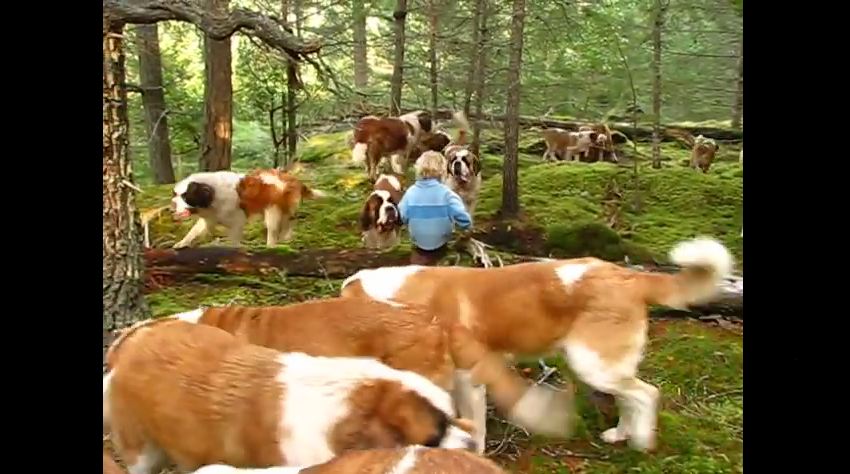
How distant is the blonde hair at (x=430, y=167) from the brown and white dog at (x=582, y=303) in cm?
78

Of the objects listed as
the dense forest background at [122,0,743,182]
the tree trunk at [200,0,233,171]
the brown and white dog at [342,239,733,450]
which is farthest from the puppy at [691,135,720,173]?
the tree trunk at [200,0,233,171]

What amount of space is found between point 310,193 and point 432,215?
1031 millimetres

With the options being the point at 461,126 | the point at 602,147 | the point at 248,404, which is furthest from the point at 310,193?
the point at 248,404

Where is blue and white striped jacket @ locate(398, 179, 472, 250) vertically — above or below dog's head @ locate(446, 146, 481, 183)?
below

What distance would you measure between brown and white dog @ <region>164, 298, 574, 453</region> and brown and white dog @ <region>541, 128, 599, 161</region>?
1394 mm

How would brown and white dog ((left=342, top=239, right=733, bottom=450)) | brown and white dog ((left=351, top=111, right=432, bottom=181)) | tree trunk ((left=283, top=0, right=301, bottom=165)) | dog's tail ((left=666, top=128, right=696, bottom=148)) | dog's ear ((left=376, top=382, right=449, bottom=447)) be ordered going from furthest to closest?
brown and white dog ((left=351, top=111, right=432, bottom=181)) → dog's tail ((left=666, top=128, right=696, bottom=148)) → tree trunk ((left=283, top=0, right=301, bottom=165)) → brown and white dog ((left=342, top=239, right=733, bottom=450)) → dog's ear ((left=376, top=382, right=449, bottom=447))

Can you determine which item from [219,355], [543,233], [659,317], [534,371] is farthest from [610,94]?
[219,355]

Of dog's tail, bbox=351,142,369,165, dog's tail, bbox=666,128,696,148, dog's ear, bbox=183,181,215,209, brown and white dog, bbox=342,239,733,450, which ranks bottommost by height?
brown and white dog, bbox=342,239,733,450

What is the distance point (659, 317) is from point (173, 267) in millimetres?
2100

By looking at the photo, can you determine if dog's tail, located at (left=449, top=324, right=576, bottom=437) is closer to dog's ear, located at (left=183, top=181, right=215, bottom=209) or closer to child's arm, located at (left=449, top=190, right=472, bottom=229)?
child's arm, located at (left=449, top=190, right=472, bottom=229)

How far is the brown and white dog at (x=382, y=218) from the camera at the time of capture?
4316mm

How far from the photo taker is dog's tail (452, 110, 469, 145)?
4.98 meters

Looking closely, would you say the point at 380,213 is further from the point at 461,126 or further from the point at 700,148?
the point at 700,148

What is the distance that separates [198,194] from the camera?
497cm
